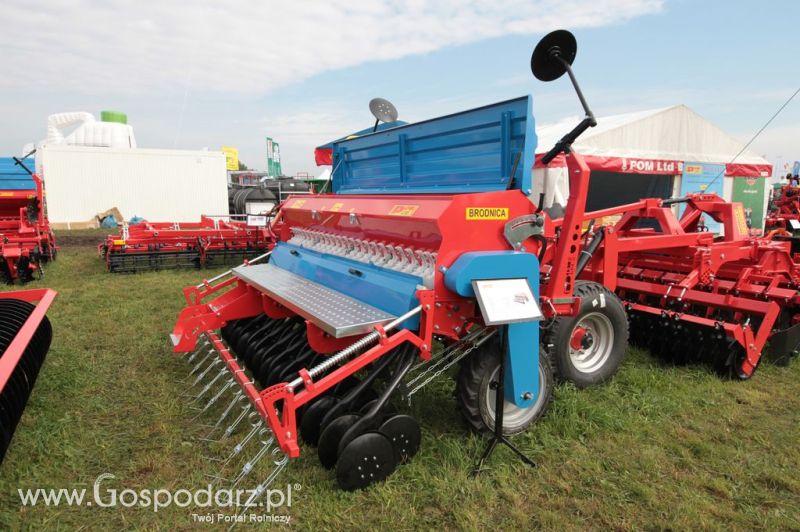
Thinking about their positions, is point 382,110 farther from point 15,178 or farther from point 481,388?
point 15,178

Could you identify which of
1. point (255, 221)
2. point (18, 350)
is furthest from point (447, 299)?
point (255, 221)

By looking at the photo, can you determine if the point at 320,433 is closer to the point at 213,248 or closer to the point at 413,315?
the point at 413,315

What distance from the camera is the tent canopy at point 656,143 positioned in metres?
11.5

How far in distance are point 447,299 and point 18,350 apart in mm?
2602

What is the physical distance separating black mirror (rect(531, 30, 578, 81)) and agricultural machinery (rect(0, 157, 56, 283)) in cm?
966

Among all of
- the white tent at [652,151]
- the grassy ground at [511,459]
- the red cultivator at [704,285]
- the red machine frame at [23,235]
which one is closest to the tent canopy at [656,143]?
the white tent at [652,151]

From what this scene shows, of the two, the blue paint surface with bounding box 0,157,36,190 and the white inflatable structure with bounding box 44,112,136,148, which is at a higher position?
the white inflatable structure with bounding box 44,112,136,148

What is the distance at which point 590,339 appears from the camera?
14.8ft

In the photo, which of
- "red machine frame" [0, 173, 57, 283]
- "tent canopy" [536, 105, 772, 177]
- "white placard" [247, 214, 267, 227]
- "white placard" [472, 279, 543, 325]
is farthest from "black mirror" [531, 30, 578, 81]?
"red machine frame" [0, 173, 57, 283]

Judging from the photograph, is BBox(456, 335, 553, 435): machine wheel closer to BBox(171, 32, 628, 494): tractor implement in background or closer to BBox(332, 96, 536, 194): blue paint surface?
BBox(171, 32, 628, 494): tractor implement in background

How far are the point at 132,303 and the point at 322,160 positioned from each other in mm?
3526

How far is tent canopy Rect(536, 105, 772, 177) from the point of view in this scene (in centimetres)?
1152

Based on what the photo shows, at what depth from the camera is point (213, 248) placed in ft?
37.1

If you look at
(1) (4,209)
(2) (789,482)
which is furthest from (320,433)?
(1) (4,209)
